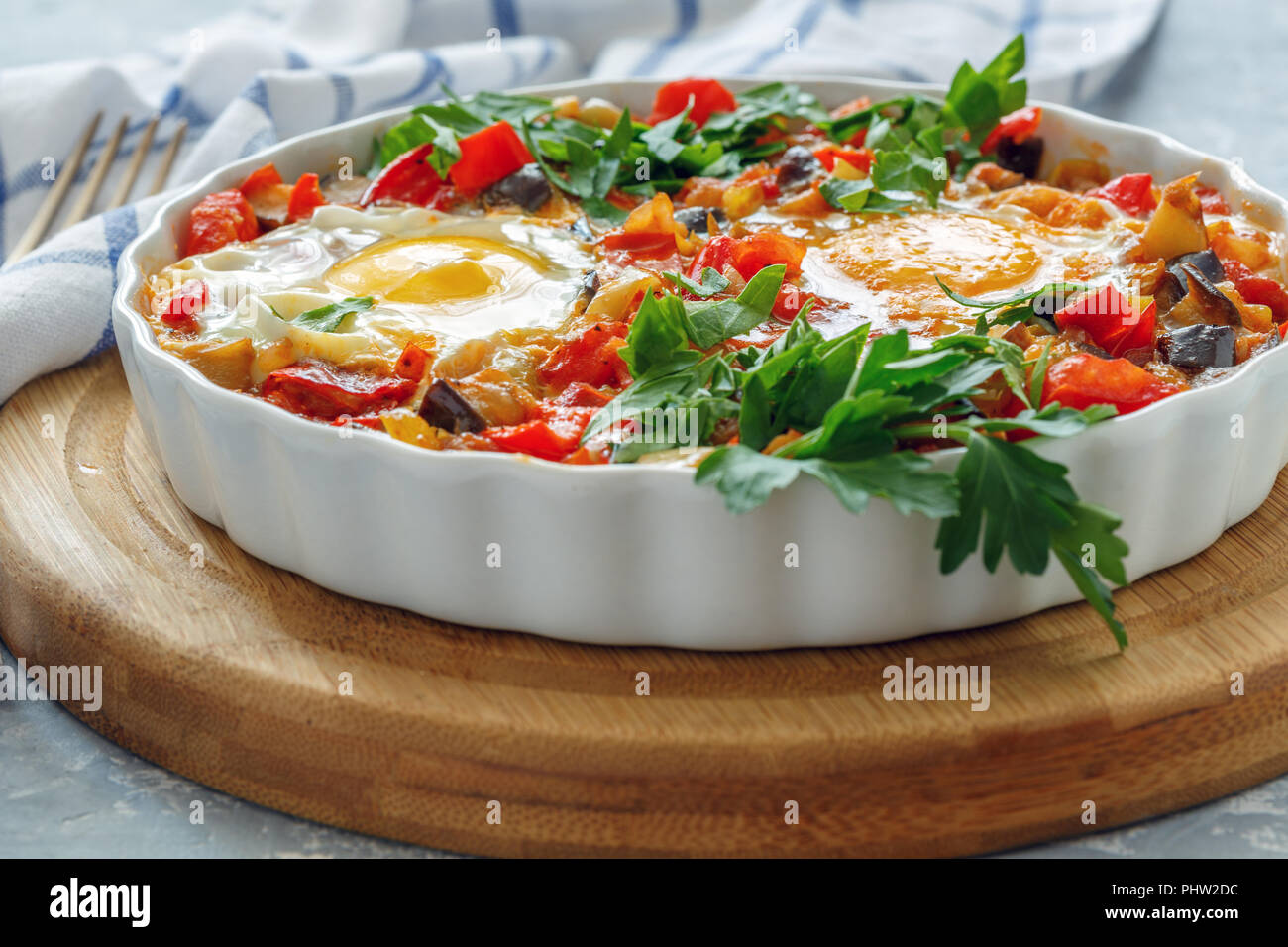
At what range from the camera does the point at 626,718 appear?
354 cm

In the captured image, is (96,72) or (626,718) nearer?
(626,718)

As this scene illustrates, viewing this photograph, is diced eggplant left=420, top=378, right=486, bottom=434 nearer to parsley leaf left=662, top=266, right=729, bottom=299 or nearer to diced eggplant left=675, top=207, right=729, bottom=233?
parsley leaf left=662, top=266, right=729, bottom=299

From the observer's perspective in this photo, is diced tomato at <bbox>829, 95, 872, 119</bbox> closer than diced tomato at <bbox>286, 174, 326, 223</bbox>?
No

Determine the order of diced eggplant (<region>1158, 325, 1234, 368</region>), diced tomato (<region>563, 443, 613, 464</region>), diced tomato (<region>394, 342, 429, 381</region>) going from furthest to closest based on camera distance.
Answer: diced tomato (<region>394, 342, 429, 381</region>) → diced eggplant (<region>1158, 325, 1234, 368</region>) → diced tomato (<region>563, 443, 613, 464</region>)

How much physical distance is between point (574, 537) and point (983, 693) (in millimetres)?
1086

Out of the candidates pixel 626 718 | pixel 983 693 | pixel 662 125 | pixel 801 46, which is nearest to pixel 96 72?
pixel 662 125

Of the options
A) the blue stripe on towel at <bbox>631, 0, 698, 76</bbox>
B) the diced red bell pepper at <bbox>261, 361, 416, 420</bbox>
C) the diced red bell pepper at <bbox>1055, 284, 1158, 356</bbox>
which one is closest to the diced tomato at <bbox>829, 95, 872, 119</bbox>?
the diced red bell pepper at <bbox>1055, 284, 1158, 356</bbox>

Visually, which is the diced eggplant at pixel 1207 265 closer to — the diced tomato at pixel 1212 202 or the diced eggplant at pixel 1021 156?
the diced tomato at pixel 1212 202

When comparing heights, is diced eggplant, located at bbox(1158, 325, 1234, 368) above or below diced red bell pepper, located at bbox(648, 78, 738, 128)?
below

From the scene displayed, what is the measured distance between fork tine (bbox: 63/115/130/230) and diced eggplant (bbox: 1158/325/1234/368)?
4588mm

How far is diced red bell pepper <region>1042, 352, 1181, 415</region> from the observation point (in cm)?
386

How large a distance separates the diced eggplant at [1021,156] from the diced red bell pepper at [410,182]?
2.22 m

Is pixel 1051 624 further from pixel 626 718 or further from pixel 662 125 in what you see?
pixel 662 125

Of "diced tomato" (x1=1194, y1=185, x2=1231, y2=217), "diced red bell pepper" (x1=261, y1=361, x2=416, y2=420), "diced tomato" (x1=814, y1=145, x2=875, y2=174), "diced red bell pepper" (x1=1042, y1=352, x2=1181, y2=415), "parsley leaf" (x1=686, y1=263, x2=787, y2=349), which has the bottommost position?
"diced tomato" (x1=1194, y1=185, x2=1231, y2=217)
